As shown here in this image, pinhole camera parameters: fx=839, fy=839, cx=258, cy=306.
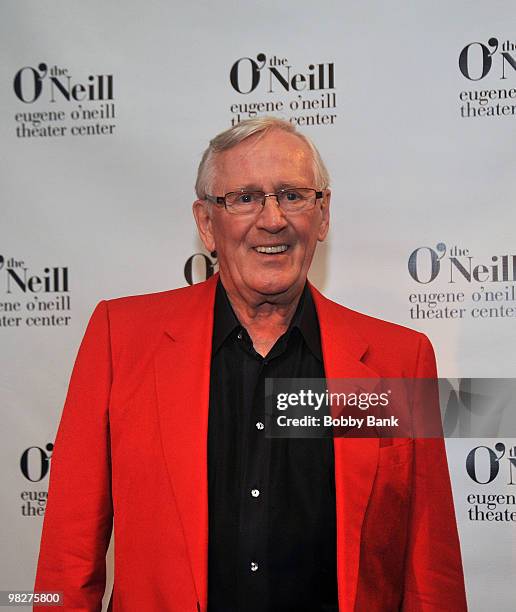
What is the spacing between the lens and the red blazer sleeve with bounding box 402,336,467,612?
1712 millimetres

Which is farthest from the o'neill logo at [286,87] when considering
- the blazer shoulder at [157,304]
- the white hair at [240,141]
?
the blazer shoulder at [157,304]

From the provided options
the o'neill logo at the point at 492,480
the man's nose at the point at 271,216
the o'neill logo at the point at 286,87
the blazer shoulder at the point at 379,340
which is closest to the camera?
the man's nose at the point at 271,216

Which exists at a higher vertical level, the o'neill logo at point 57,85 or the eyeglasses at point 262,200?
the o'neill logo at point 57,85

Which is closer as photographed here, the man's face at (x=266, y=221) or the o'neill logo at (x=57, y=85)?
the man's face at (x=266, y=221)

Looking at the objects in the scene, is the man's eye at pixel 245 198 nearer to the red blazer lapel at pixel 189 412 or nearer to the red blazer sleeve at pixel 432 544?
the red blazer lapel at pixel 189 412

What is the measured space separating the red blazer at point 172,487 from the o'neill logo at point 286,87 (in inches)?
20.8

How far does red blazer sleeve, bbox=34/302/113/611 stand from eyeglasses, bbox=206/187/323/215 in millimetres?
424

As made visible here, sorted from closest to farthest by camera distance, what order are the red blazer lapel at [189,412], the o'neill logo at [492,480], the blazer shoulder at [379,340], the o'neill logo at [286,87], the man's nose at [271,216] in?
the red blazer lapel at [189,412]
the man's nose at [271,216]
the blazer shoulder at [379,340]
the o'neill logo at [492,480]
the o'neill logo at [286,87]

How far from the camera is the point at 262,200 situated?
66.4 inches

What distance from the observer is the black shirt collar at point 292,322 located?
1725 mm

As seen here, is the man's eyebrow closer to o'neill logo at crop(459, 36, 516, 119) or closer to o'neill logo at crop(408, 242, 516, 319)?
o'neill logo at crop(408, 242, 516, 319)

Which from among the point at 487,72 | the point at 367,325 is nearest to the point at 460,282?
the point at 367,325

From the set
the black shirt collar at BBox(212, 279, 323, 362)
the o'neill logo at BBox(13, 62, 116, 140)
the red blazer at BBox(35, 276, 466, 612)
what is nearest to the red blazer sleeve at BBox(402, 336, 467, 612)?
the red blazer at BBox(35, 276, 466, 612)

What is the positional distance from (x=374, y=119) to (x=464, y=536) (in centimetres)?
99
